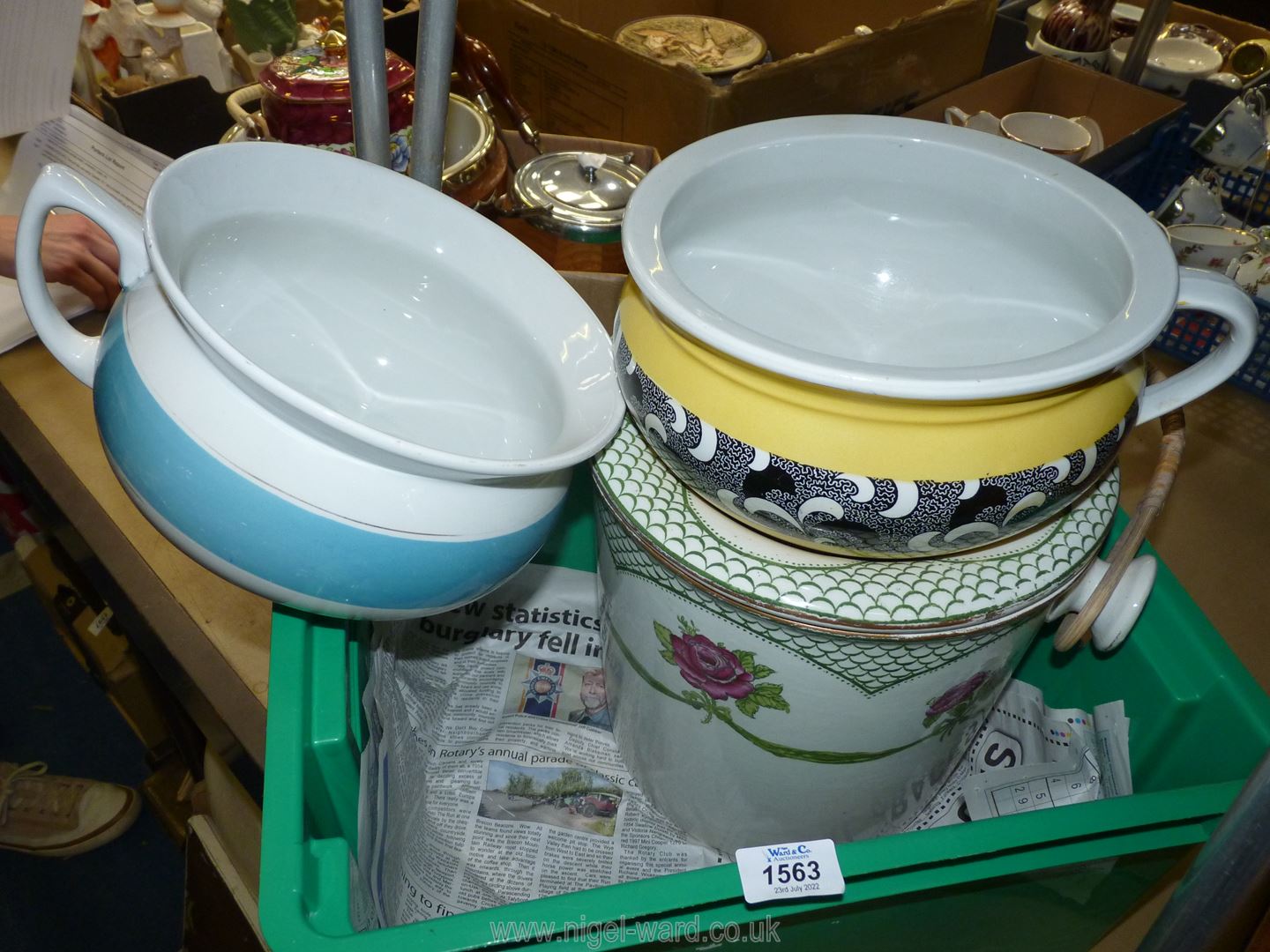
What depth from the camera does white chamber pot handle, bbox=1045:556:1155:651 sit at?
52 cm

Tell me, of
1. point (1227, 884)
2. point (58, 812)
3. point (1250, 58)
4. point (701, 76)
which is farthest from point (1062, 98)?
point (58, 812)

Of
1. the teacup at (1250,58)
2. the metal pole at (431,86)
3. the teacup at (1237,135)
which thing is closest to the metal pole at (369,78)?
the metal pole at (431,86)

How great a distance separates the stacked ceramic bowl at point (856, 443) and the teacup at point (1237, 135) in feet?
1.56

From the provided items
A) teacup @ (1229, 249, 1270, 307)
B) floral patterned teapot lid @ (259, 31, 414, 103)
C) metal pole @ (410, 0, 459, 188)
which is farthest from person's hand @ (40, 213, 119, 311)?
teacup @ (1229, 249, 1270, 307)

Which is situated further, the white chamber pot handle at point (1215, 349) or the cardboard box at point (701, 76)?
the cardboard box at point (701, 76)

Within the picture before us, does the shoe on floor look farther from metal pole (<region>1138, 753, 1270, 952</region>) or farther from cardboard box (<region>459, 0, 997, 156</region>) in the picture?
metal pole (<region>1138, 753, 1270, 952</region>)

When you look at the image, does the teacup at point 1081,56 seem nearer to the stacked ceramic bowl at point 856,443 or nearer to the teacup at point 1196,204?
the teacup at point 1196,204

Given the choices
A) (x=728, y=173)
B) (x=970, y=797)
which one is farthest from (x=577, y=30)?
(x=970, y=797)

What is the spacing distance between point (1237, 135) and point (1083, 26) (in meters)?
0.31

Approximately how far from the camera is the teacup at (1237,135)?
0.83 metres

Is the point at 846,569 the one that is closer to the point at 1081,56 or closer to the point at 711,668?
the point at 711,668

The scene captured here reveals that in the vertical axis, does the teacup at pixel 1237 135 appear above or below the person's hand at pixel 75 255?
above

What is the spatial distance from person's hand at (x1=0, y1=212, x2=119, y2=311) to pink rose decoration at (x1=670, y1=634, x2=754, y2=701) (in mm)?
492

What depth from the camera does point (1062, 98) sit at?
38.5 inches
